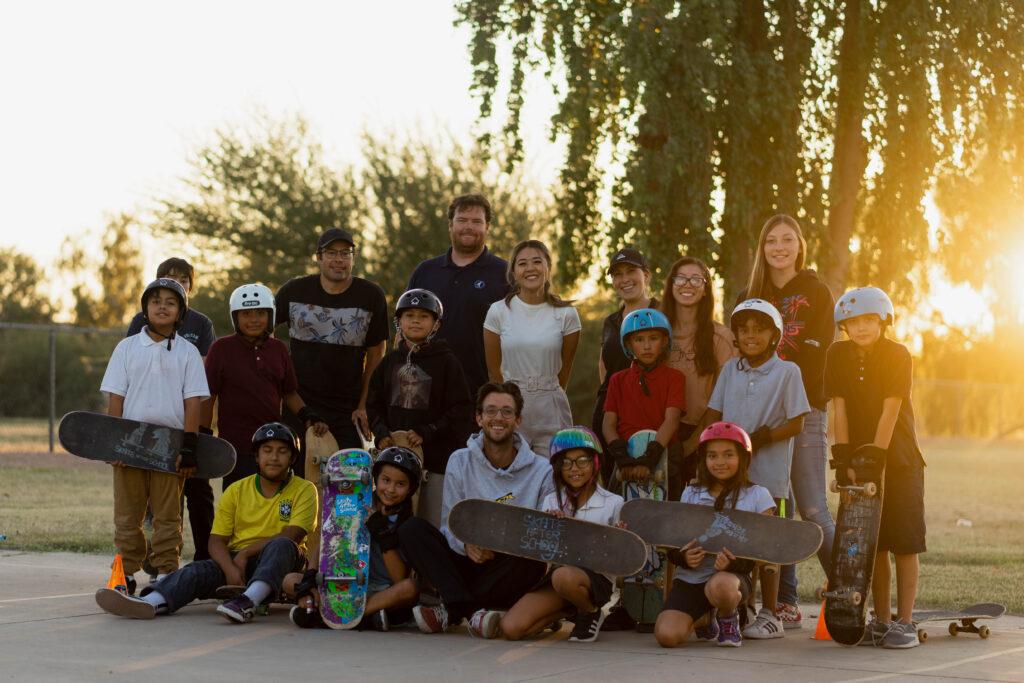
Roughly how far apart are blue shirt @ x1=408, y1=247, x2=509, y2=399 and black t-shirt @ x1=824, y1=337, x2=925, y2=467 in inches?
79.3

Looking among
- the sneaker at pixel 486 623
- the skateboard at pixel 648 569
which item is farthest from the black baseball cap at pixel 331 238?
the sneaker at pixel 486 623

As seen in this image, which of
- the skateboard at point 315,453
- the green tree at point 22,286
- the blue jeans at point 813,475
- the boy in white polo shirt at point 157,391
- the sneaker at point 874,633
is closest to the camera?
the sneaker at point 874,633

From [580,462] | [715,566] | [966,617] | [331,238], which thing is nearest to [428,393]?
[580,462]

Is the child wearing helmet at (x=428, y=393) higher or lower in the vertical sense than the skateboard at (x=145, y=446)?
higher

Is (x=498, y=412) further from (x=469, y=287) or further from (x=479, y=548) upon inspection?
(x=469, y=287)

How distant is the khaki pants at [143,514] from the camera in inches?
277

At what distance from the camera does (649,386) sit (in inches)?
263

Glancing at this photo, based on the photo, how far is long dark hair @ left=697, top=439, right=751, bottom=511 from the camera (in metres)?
6.11

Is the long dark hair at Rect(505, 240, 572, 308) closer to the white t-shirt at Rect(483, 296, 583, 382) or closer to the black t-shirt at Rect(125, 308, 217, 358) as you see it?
the white t-shirt at Rect(483, 296, 583, 382)

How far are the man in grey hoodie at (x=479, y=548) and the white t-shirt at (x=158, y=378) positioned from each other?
5.22 ft

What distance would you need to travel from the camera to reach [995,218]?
13.0 meters

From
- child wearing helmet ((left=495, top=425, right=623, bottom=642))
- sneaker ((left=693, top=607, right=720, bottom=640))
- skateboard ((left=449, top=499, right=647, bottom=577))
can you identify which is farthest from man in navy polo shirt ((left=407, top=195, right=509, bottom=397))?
sneaker ((left=693, top=607, right=720, bottom=640))

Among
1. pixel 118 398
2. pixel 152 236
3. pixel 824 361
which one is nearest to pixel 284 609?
pixel 118 398

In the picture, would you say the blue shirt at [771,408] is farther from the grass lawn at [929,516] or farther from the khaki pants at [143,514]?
the khaki pants at [143,514]
